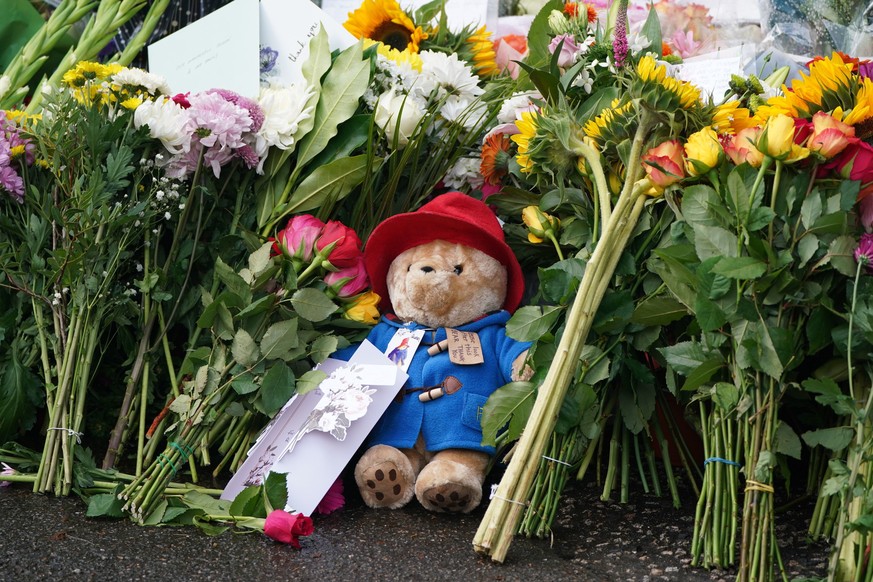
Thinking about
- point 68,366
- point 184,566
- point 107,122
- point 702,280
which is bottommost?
point 184,566

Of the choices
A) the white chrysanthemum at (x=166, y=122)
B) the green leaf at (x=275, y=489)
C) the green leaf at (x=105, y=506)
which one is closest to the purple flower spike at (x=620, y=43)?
the white chrysanthemum at (x=166, y=122)

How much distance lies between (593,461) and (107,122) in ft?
3.72

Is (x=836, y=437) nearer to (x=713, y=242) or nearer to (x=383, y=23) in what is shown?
(x=713, y=242)

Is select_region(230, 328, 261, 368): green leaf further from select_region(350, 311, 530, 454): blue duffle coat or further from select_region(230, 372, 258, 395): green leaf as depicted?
select_region(350, 311, 530, 454): blue duffle coat

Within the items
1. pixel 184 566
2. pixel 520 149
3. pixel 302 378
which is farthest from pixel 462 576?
pixel 520 149

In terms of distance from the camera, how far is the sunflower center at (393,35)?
2.18m

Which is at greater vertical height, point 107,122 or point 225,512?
point 107,122

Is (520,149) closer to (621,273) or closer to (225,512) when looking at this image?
(621,273)

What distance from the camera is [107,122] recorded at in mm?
1639

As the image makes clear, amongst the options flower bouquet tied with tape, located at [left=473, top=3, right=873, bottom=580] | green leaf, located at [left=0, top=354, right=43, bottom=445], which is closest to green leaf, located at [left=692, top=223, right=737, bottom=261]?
flower bouquet tied with tape, located at [left=473, top=3, right=873, bottom=580]

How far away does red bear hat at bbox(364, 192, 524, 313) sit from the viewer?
163cm

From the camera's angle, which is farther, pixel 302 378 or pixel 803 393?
pixel 302 378

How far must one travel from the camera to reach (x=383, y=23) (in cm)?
218

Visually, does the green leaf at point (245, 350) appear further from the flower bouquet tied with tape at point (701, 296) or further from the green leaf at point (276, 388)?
the flower bouquet tied with tape at point (701, 296)
